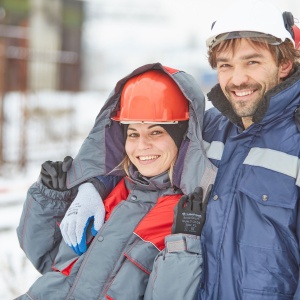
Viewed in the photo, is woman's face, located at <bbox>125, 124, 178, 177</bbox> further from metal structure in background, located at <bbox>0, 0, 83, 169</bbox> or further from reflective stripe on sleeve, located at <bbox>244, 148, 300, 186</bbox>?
metal structure in background, located at <bbox>0, 0, 83, 169</bbox>

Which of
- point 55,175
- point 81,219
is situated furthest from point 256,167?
point 55,175

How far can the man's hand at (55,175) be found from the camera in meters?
3.04

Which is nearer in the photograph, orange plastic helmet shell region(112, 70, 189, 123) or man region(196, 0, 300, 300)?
man region(196, 0, 300, 300)

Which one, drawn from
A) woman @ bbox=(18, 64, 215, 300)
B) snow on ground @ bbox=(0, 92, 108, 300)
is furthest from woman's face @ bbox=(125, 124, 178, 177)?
snow on ground @ bbox=(0, 92, 108, 300)

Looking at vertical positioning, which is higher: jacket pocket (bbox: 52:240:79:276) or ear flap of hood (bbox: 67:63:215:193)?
ear flap of hood (bbox: 67:63:215:193)

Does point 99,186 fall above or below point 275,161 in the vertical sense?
below

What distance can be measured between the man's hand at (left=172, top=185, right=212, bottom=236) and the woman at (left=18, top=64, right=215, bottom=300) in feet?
0.19

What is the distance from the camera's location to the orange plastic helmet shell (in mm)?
2760

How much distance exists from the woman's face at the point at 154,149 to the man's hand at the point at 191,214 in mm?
363

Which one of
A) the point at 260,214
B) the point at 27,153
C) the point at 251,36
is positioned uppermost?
the point at 251,36

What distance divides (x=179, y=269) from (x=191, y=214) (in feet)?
0.82

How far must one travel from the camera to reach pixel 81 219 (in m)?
2.83

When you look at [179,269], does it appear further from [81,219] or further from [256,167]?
[81,219]

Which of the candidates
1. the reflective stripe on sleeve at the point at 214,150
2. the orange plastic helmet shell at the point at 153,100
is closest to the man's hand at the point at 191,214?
the reflective stripe on sleeve at the point at 214,150
